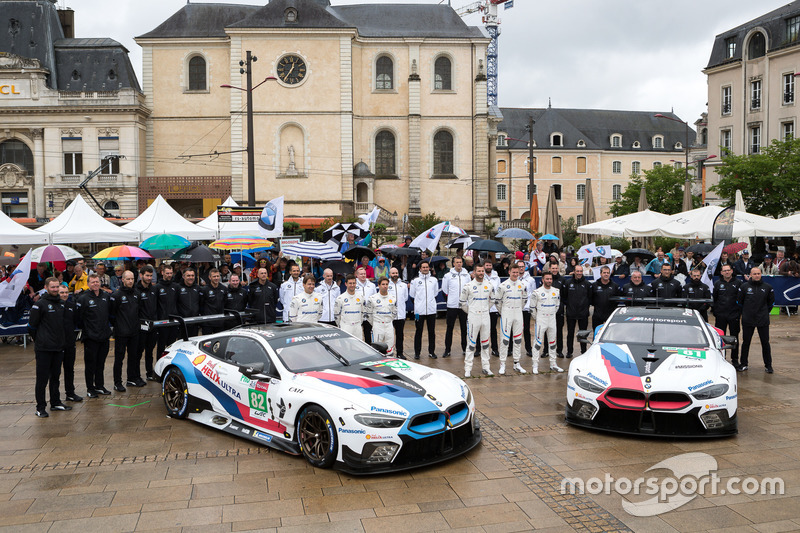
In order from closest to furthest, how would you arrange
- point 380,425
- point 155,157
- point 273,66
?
point 380,425, point 273,66, point 155,157

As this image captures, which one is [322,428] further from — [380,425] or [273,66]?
[273,66]

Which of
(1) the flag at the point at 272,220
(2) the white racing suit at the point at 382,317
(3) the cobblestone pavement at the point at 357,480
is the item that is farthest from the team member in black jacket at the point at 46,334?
(1) the flag at the point at 272,220

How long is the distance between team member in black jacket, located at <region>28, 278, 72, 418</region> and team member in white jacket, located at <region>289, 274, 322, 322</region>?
3777 mm

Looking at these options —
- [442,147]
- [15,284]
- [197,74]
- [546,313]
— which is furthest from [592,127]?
[15,284]

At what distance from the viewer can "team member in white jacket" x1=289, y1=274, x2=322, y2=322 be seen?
12617 mm

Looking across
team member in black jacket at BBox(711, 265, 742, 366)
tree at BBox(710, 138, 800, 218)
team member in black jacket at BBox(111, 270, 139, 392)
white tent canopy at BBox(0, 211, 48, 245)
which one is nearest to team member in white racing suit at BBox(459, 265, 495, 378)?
team member in black jacket at BBox(711, 265, 742, 366)

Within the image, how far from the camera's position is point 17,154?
50531 mm

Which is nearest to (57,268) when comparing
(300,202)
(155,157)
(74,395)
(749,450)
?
(74,395)

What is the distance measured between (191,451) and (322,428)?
1.86 metres

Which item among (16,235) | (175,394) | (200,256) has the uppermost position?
(16,235)

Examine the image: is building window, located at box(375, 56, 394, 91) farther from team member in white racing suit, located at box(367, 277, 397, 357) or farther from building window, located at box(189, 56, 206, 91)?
team member in white racing suit, located at box(367, 277, 397, 357)

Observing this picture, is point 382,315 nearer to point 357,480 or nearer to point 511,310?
point 511,310

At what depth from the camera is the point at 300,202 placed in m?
49.9

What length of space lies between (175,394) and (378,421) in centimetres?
388
